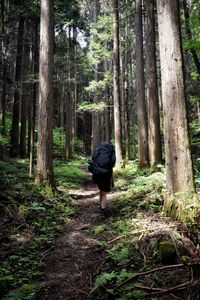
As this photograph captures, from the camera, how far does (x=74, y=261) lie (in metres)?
5.18

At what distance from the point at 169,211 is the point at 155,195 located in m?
1.60

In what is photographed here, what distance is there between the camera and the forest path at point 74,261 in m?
4.19

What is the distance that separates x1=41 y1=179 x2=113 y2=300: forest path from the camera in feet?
13.7

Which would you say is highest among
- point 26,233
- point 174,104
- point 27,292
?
point 174,104

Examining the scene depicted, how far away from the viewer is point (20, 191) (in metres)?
8.84

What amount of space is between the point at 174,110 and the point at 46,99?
533 cm

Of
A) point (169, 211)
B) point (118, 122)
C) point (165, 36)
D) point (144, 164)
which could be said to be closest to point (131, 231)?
point (169, 211)

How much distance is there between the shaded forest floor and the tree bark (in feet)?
2.75

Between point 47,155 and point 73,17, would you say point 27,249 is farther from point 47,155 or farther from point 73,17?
point 73,17

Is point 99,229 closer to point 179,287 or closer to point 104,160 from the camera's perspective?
point 104,160

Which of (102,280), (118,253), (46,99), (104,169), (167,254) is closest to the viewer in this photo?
(102,280)

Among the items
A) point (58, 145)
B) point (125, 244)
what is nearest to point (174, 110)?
point (125, 244)

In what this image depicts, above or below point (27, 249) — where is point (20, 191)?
above

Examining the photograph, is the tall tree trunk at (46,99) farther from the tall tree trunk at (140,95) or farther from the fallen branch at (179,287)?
the fallen branch at (179,287)
